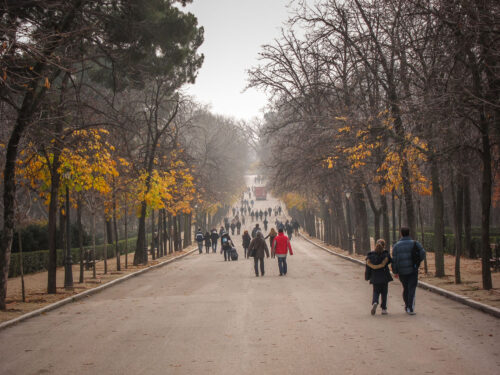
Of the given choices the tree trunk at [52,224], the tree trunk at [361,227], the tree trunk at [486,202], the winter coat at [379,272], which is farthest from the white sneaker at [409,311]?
the tree trunk at [361,227]

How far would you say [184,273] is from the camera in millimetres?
26656

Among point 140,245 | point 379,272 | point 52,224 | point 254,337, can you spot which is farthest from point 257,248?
point 254,337

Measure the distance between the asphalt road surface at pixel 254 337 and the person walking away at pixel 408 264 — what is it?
349mm

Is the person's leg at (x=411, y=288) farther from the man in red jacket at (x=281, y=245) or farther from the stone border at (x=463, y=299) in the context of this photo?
the man in red jacket at (x=281, y=245)

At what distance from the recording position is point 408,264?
12.5m

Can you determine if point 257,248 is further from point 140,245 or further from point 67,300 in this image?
point 140,245

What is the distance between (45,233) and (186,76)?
36.6 feet

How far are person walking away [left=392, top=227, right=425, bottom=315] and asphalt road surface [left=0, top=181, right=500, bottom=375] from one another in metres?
0.35

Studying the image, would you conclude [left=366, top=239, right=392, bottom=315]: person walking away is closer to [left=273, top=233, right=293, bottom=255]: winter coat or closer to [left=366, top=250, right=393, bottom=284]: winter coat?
[left=366, top=250, right=393, bottom=284]: winter coat

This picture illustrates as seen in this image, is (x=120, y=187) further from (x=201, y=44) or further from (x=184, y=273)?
(x=201, y=44)

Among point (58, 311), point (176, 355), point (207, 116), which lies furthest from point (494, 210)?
point (176, 355)

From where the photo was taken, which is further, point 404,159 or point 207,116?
point 207,116

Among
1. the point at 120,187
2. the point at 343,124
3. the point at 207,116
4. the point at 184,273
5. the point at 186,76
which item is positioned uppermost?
the point at 207,116

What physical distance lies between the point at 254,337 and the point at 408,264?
3.98m
